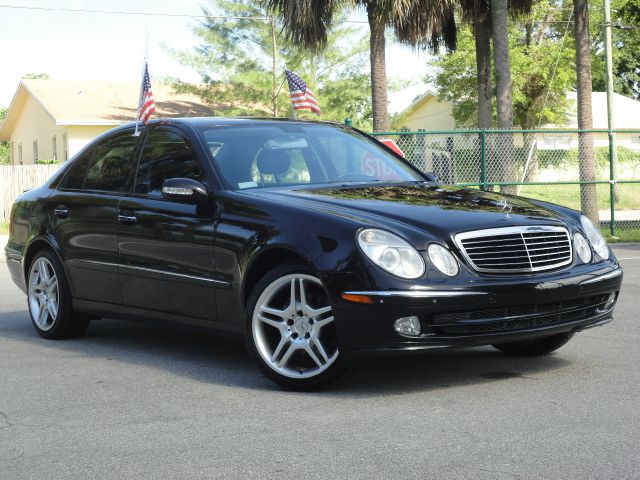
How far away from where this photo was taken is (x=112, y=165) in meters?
7.59

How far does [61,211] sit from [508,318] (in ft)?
12.1

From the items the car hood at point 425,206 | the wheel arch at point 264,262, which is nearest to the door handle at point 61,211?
the car hood at point 425,206

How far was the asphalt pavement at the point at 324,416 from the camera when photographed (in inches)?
169

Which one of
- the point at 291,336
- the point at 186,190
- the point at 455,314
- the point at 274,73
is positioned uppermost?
the point at 274,73

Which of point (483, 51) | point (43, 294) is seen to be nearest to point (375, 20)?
point (483, 51)

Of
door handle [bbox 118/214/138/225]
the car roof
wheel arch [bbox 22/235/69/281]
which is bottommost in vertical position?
wheel arch [bbox 22/235/69/281]

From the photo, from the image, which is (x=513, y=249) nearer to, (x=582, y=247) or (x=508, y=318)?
(x=508, y=318)

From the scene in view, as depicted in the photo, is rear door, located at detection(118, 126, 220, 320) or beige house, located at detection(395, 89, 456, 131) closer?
rear door, located at detection(118, 126, 220, 320)

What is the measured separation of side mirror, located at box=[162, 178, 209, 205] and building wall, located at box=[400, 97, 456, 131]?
5376cm

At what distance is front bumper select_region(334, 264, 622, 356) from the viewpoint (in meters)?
5.35

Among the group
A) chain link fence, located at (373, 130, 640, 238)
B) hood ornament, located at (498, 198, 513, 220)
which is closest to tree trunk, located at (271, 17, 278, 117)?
chain link fence, located at (373, 130, 640, 238)

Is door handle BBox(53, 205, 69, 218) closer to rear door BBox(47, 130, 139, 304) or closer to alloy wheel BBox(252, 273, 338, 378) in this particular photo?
rear door BBox(47, 130, 139, 304)

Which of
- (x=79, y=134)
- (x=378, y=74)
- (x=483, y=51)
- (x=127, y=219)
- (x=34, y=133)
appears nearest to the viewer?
(x=127, y=219)

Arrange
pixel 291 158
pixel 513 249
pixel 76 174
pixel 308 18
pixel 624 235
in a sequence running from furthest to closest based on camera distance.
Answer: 1. pixel 308 18
2. pixel 624 235
3. pixel 76 174
4. pixel 291 158
5. pixel 513 249
